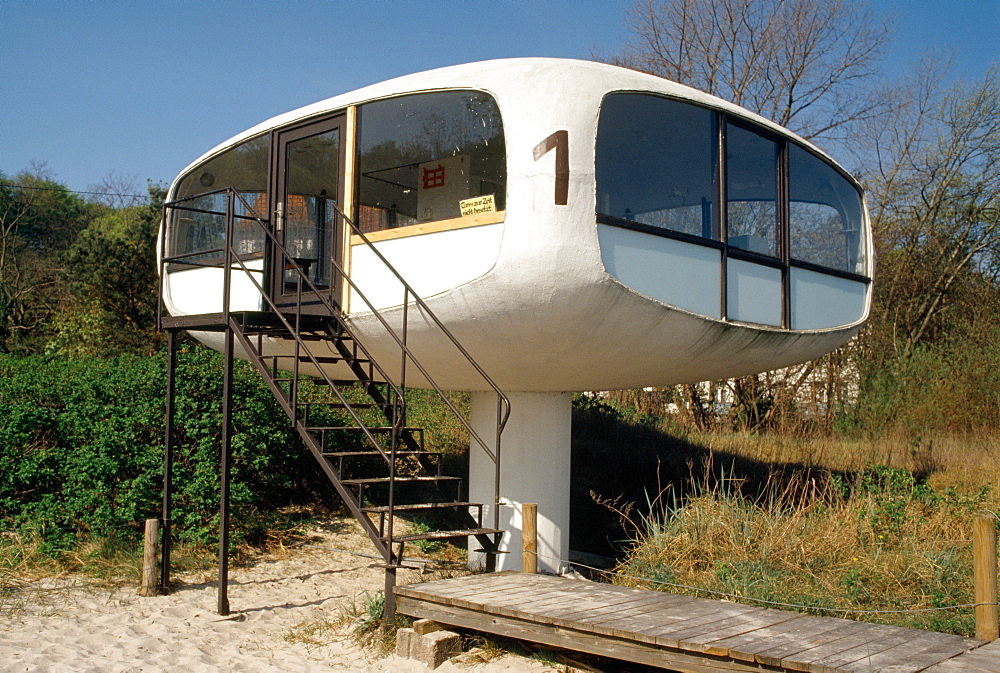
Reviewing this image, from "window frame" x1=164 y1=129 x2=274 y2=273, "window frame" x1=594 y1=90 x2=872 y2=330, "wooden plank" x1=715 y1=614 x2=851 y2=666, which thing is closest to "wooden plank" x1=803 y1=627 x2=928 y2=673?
"wooden plank" x1=715 y1=614 x2=851 y2=666

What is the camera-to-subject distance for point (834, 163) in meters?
10.9

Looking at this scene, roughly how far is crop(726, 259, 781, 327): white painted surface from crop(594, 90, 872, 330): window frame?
61 millimetres

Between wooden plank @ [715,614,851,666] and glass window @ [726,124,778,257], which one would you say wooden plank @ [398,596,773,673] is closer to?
wooden plank @ [715,614,851,666]

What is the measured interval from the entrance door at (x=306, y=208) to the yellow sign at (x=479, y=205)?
1692 millimetres

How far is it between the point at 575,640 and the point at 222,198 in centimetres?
686

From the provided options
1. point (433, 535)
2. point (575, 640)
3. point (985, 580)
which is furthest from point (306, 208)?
point (985, 580)

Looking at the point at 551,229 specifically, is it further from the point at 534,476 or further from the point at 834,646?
the point at 834,646

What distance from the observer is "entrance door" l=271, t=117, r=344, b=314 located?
9.14 m

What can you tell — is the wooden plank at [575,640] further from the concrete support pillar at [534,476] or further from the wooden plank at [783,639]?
the concrete support pillar at [534,476]

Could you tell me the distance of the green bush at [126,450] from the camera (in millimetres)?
10172

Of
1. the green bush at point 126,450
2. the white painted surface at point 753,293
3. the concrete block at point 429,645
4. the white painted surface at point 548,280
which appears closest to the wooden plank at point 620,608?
the concrete block at point 429,645

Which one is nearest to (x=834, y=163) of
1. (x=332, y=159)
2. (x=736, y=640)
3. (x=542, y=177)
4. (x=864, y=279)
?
(x=864, y=279)

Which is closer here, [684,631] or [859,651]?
[859,651]

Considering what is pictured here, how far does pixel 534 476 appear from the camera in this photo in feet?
32.3
